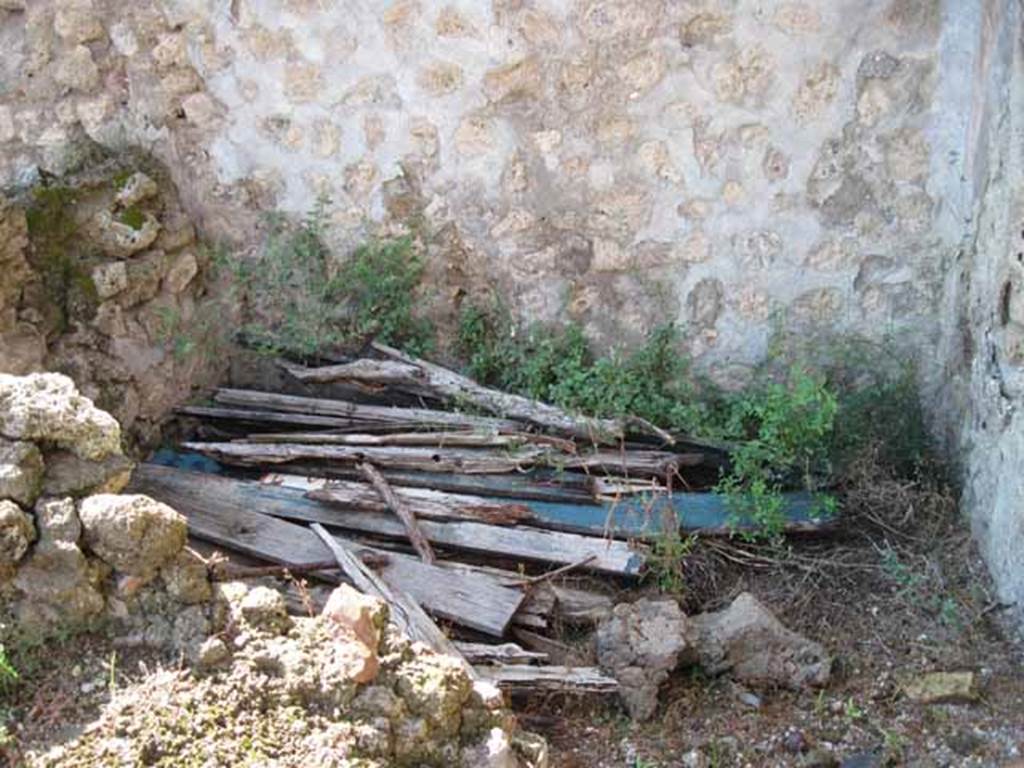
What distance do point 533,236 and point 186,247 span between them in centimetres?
145

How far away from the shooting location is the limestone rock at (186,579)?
3.91 m

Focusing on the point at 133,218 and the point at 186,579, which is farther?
the point at 133,218

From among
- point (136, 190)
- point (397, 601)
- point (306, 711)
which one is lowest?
point (397, 601)

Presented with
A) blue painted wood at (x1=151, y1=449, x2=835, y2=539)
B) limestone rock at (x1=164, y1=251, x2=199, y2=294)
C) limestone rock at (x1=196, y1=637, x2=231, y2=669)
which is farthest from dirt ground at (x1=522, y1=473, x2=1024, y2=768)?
limestone rock at (x1=164, y1=251, x2=199, y2=294)

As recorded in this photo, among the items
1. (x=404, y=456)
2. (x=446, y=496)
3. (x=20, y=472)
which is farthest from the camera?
(x=404, y=456)

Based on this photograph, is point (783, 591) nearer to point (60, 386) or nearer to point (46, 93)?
point (60, 386)

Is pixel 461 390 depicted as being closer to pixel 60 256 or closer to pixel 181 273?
pixel 181 273

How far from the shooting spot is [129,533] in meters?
3.87

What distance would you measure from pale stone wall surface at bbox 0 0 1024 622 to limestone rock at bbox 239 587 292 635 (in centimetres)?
215

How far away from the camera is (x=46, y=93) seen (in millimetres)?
5648

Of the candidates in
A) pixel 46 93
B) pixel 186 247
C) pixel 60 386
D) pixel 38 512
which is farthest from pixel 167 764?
pixel 46 93

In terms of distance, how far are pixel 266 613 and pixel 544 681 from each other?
1.07 metres

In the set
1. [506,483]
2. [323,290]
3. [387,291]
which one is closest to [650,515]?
[506,483]

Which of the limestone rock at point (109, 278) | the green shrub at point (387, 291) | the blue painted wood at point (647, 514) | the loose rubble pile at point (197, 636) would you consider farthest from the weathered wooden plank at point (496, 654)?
the limestone rock at point (109, 278)
